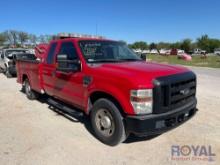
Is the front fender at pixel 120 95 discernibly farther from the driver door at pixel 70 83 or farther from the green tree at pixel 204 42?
the green tree at pixel 204 42

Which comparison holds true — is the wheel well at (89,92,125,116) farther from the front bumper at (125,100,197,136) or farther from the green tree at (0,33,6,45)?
the green tree at (0,33,6,45)

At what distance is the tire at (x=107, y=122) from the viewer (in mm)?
4109

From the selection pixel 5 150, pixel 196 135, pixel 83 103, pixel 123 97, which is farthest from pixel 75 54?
pixel 196 135

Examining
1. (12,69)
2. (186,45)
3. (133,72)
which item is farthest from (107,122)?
(186,45)

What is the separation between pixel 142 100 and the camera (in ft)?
12.3

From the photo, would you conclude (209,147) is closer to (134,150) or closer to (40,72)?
(134,150)

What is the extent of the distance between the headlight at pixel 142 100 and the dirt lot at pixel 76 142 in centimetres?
82

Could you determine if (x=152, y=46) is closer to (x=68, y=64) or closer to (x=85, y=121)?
(x=85, y=121)

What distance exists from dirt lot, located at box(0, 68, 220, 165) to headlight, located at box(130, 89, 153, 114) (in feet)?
2.69

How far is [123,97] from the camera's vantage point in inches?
153

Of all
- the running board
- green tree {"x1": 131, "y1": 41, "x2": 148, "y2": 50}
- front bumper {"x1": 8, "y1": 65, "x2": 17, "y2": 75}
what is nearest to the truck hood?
the running board

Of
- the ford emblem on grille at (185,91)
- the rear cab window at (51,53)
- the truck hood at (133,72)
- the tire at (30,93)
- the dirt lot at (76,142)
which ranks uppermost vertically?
the rear cab window at (51,53)

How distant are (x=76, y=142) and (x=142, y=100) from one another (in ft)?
5.42

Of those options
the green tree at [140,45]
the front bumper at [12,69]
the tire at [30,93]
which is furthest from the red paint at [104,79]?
the green tree at [140,45]
